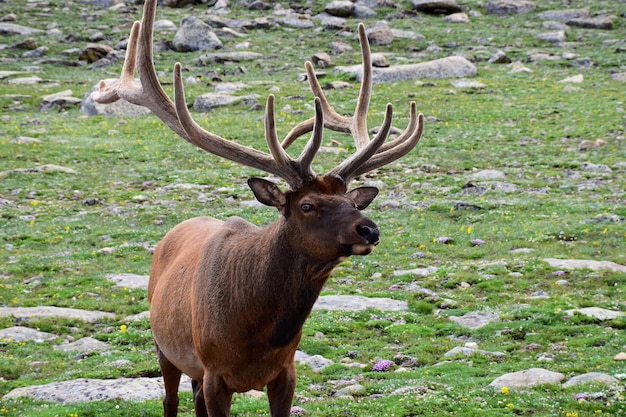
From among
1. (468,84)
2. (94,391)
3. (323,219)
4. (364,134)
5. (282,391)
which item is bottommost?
(468,84)


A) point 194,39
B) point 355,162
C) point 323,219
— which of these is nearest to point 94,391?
point 323,219

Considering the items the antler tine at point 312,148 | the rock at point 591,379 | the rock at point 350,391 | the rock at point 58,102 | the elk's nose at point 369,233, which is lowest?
the rock at point 58,102

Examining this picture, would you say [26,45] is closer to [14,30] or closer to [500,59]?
[14,30]

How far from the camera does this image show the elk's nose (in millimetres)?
7531

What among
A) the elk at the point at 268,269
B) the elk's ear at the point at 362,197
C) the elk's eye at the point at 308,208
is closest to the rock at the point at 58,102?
the elk at the point at 268,269

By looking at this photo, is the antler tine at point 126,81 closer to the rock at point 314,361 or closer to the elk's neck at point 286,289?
the elk's neck at point 286,289

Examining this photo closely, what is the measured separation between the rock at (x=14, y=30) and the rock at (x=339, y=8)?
1829cm

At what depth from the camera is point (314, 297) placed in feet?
27.0

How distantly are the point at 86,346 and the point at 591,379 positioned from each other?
24.0 feet

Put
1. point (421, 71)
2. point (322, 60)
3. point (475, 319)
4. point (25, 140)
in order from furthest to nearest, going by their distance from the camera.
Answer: point (322, 60)
point (421, 71)
point (25, 140)
point (475, 319)

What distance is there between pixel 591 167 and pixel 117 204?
1419cm

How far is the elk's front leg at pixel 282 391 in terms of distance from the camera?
8.47 metres

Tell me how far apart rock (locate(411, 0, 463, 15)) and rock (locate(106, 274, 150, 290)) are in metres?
46.5

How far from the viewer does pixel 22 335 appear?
1430 centimetres
